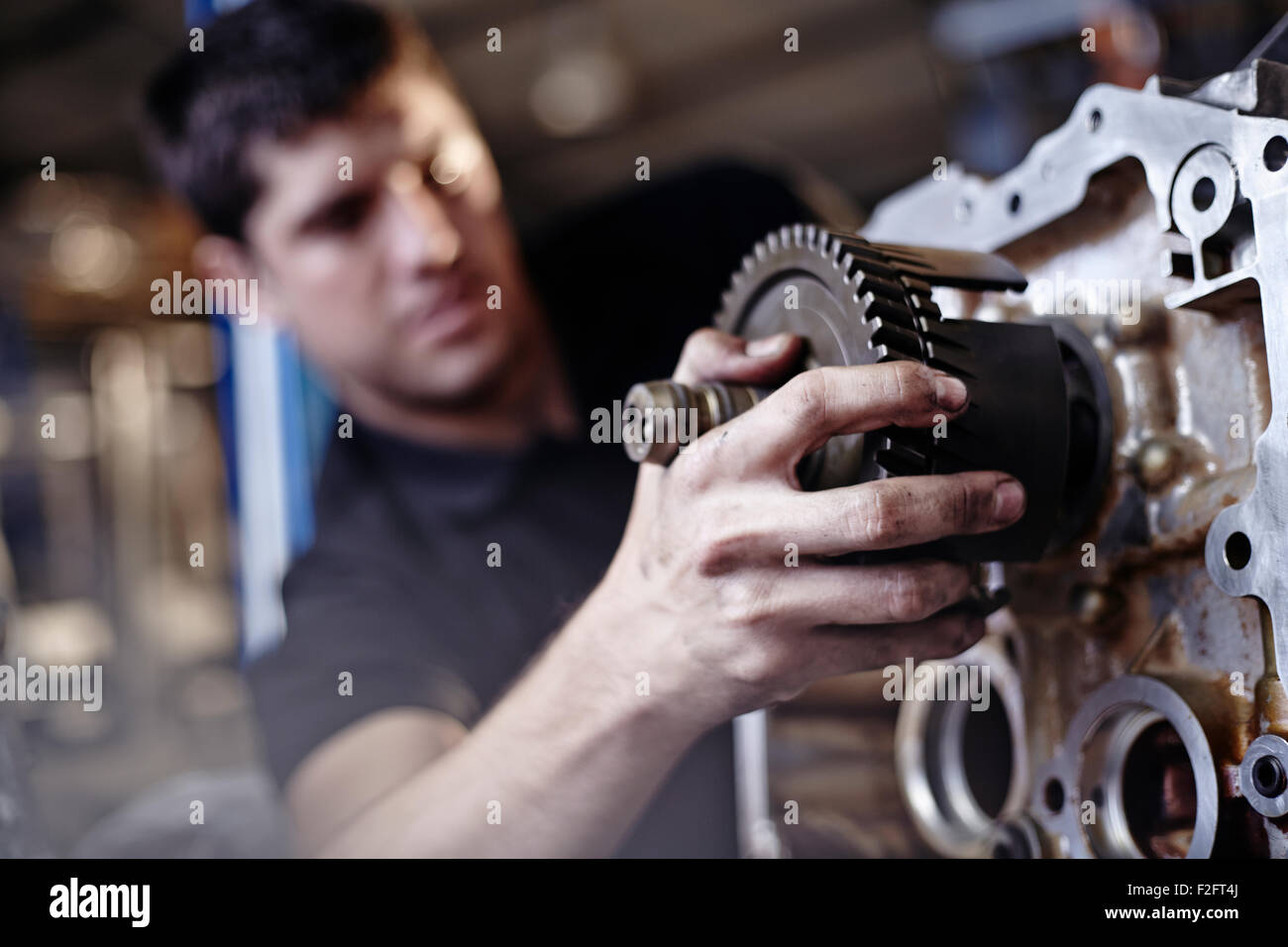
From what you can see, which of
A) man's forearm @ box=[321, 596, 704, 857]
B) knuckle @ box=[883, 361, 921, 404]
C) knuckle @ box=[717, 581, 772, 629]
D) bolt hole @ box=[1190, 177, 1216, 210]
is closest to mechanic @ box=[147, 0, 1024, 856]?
man's forearm @ box=[321, 596, 704, 857]

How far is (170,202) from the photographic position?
9.59 feet

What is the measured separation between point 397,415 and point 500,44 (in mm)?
1641

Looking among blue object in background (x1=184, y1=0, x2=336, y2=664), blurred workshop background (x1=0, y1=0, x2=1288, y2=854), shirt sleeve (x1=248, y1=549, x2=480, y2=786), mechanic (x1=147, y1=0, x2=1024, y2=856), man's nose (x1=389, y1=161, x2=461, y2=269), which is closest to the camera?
Result: mechanic (x1=147, y1=0, x2=1024, y2=856)

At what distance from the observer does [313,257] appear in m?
0.99

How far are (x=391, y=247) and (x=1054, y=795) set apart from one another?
2.51 ft

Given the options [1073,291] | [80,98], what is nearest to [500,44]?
[80,98]

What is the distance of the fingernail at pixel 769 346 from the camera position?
43cm

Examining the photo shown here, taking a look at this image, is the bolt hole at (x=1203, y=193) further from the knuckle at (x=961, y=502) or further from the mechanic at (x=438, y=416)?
the mechanic at (x=438, y=416)

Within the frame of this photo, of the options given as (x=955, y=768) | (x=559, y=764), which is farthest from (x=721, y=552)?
(x=955, y=768)

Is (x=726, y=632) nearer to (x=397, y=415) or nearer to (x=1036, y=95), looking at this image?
(x=397, y=415)

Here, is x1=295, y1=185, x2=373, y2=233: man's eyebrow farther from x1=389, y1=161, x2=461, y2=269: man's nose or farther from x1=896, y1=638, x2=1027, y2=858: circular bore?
x1=896, y1=638, x2=1027, y2=858: circular bore

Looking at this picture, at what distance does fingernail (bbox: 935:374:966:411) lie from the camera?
0.36 m

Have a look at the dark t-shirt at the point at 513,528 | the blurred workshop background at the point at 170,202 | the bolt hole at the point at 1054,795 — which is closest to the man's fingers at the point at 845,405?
the bolt hole at the point at 1054,795

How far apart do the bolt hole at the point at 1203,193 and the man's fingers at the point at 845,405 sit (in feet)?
0.47
